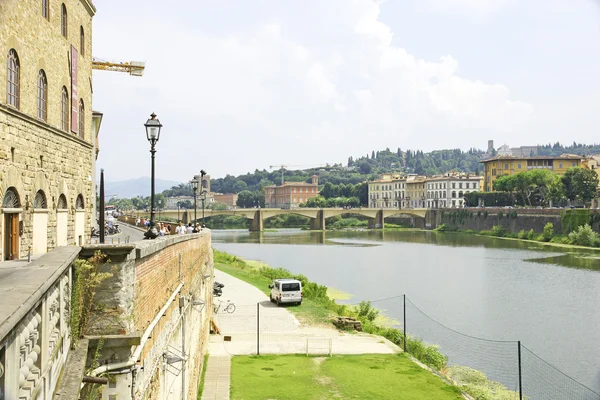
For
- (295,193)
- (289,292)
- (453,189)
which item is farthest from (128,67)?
(295,193)

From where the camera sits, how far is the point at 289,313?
2778 centimetres

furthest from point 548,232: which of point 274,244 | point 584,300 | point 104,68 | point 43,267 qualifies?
point 43,267

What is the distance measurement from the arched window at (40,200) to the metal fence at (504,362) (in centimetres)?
1244

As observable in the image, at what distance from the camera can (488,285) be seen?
3903 cm

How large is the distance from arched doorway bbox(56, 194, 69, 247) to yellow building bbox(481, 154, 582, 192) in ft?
388

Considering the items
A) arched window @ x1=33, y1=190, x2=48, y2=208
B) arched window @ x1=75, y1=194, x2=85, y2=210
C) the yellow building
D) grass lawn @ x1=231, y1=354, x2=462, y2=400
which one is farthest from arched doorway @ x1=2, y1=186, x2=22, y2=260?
the yellow building

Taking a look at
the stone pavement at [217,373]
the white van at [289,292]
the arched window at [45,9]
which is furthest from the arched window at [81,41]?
the white van at [289,292]

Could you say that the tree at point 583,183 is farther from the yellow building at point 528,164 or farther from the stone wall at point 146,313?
the stone wall at point 146,313

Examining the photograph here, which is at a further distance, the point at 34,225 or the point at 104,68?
the point at 104,68

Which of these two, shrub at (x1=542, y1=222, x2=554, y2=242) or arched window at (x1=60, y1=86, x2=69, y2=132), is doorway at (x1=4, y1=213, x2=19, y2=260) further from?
shrub at (x1=542, y1=222, x2=554, y2=242)

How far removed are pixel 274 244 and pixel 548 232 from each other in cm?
3570

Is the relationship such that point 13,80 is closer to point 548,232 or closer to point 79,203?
point 79,203

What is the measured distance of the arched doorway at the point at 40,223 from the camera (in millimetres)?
12719

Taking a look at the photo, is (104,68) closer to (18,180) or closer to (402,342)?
(402,342)
